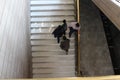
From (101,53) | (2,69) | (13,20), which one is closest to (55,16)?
(101,53)

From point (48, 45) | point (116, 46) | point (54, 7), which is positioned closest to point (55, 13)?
point (54, 7)

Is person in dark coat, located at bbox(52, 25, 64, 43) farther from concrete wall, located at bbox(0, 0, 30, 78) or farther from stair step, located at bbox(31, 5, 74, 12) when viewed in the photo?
concrete wall, located at bbox(0, 0, 30, 78)

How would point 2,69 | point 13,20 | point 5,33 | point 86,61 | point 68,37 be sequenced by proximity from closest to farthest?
point 2,69 → point 5,33 → point 13,20 → point 68,37 → point 86,61

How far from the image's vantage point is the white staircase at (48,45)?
27.1 feet

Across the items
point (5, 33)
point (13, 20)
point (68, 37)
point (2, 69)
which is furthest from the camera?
point (68, 37)

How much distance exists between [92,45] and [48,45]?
6.47 ft

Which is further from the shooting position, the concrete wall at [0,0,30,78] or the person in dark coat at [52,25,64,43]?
the person in dark coat at [52,25,64,43]

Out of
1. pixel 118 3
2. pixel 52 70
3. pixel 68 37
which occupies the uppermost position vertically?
pixel 118 3

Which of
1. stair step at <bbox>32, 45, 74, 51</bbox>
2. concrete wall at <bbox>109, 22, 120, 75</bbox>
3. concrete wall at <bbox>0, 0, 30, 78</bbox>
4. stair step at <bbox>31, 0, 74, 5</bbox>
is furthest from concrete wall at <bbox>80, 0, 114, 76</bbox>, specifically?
concrete wall at <bbox>0, 0, 30, 78</bbox>

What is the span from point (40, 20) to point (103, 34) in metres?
2.72

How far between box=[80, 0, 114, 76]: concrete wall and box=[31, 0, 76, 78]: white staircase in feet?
3.32

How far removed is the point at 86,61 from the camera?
9094 millimetres

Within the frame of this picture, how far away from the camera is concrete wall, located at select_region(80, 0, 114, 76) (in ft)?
29.1

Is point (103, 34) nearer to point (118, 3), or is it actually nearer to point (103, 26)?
point (103, 26)
